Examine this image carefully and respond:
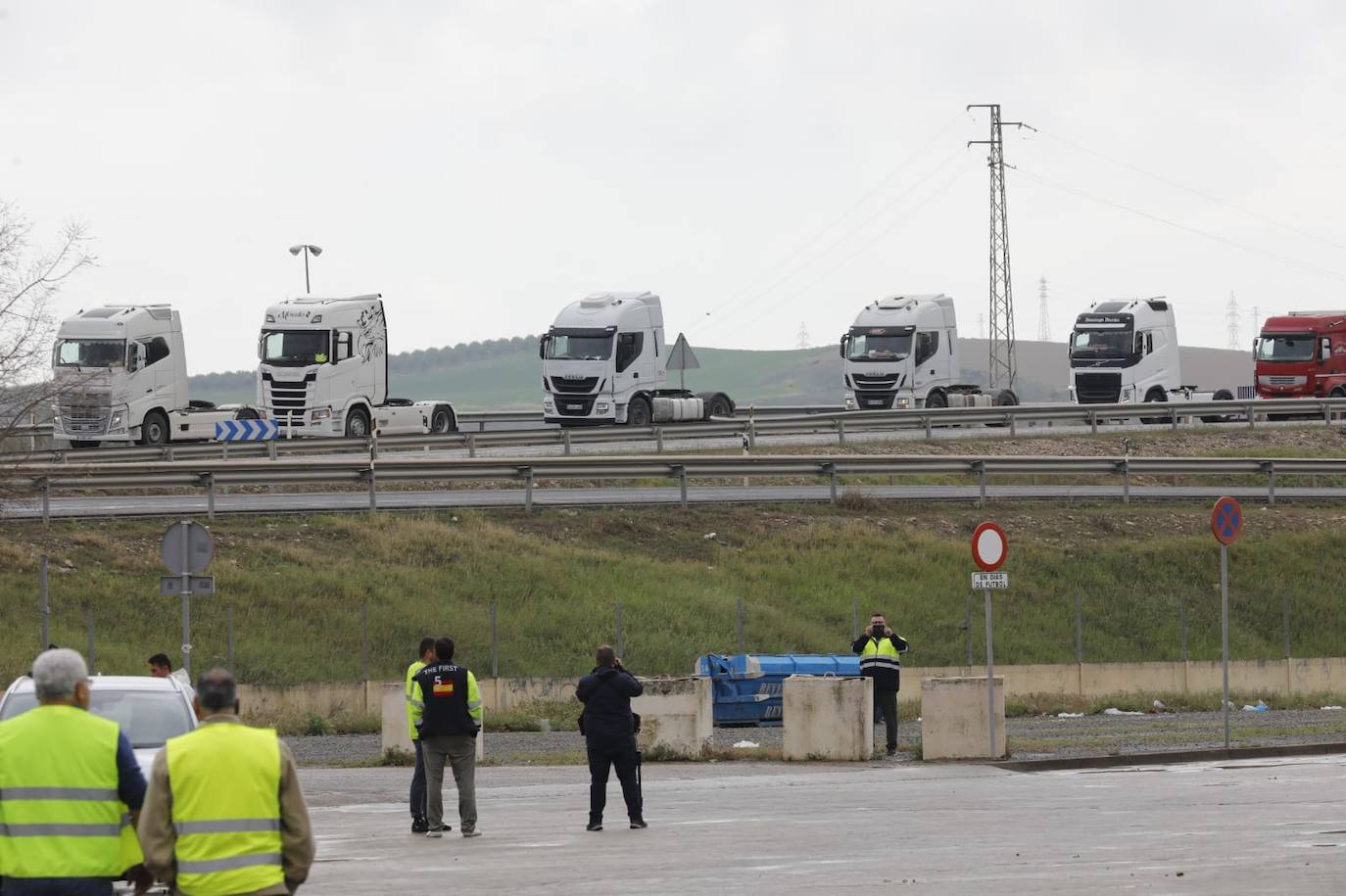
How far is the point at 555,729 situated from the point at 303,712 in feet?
10.5

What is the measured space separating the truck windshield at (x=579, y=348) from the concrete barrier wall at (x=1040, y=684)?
22996 millimetres

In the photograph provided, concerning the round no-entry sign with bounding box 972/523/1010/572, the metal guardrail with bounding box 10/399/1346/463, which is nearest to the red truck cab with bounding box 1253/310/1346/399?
the metal guardrail with bounding box 10/399/1346/463

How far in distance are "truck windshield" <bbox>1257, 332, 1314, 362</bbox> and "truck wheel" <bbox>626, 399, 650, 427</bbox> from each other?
2035 centimetres

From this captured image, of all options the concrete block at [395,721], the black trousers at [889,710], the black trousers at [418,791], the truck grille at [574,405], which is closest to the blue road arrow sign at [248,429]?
the truck grille at [574,405]

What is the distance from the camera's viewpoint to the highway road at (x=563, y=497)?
3500 centimetres

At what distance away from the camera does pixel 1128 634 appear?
3447 centimetres

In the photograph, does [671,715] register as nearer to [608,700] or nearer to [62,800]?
[608,700]

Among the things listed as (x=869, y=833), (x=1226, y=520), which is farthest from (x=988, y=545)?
(x=869, y=833)

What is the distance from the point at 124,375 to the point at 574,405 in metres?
11.4

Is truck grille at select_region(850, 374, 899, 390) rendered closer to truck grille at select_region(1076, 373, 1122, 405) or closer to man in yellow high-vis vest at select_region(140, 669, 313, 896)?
truck grille at select_region(1076, 373, 1122, 405)

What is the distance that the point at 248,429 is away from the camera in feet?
163

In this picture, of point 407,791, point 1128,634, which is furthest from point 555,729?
point 1128,634

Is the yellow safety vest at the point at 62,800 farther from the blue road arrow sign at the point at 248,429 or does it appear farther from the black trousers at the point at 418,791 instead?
the blue road arrow sign at the point at 248,429

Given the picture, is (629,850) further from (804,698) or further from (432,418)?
(432,418)
